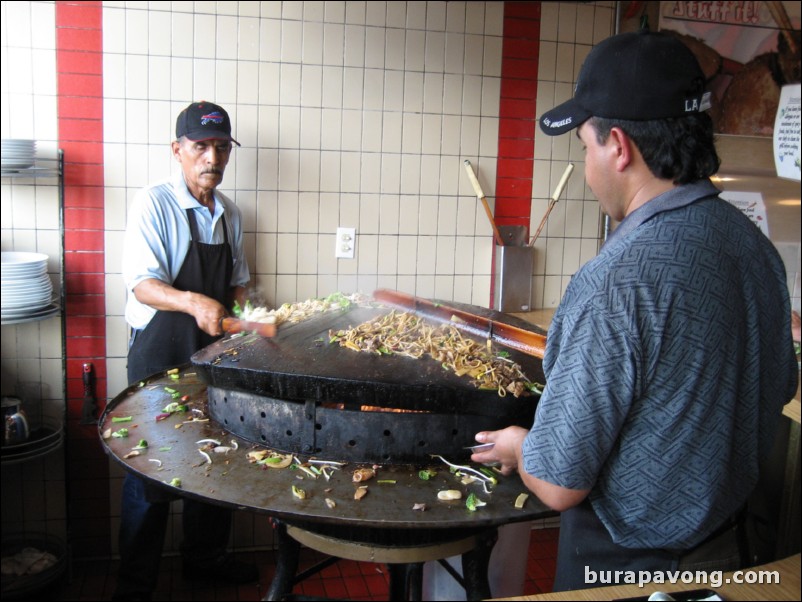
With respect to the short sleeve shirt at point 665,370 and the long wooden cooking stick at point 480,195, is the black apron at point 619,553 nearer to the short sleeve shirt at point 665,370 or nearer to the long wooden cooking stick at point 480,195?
the short sleeve shirt at point 665,370

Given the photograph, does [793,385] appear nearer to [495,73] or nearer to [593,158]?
[593,158]

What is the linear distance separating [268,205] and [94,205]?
0.94 m

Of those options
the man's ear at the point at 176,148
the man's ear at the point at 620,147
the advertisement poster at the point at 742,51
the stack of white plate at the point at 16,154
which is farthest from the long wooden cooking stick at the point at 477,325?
the advertisement poster at the point at 742,51

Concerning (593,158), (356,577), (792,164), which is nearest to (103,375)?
(356,577)

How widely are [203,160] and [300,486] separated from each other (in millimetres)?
2066

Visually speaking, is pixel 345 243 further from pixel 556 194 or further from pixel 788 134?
pixel 788 134

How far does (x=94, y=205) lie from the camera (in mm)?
3770

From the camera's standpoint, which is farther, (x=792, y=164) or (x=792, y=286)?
(x=792, y=286)

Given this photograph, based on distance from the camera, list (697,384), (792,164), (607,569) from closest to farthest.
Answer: (697,384)
(607,569)
(792,164)

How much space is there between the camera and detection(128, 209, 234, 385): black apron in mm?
3492

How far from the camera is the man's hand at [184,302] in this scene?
2.94 meters

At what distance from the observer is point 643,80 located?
1.49m

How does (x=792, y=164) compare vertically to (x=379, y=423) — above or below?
above
